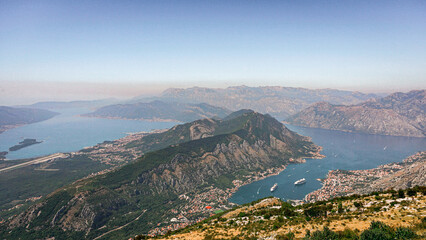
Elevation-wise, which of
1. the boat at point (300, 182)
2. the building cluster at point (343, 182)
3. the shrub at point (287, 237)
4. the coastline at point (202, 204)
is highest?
the shrub at point (287, 237)

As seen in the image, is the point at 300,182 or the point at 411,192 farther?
the point at 300,182

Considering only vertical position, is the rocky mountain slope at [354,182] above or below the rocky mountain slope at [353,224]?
below

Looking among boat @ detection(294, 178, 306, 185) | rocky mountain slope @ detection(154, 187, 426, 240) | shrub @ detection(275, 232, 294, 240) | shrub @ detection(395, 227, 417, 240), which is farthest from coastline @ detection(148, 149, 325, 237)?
Result: shrub @ detection(395, 227, 417, 240)

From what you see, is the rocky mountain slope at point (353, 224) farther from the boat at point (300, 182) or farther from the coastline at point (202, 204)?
the boat at point (300, 182)

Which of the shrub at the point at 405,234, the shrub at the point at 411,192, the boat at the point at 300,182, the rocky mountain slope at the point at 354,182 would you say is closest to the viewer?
the shrub at the point at 405,234

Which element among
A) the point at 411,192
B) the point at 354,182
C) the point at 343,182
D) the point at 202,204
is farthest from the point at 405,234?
the point at 354,182

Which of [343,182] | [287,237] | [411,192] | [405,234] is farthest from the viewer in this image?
[343,182]

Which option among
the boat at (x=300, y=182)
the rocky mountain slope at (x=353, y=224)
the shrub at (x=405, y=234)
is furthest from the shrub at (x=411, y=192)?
the boat at (x=300, y=182)

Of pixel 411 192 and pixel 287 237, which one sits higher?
pixel 411 192

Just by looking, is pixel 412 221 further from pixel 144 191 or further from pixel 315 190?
pixel 144 191

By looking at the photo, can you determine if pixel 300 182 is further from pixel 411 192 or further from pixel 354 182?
pixel 411 192

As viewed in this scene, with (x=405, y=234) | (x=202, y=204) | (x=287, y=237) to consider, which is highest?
(x=405, y=234)

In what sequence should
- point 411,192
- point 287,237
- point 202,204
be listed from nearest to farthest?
1. point 287,237
2. point 411,192
3. point 202,204
